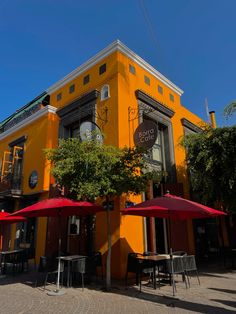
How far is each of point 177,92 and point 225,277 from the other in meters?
9.99

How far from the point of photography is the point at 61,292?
698 centimetres

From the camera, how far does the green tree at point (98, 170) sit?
762 cm

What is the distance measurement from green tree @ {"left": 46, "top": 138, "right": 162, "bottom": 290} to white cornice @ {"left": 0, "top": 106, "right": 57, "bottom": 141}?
6.19 m

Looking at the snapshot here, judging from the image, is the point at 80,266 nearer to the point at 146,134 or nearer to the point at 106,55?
the point at 146,134

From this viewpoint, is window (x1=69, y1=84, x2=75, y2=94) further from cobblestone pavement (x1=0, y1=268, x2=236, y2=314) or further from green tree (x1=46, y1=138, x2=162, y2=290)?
cobblestone pavement (x1=0, y1=268, x2=236, y2=314)

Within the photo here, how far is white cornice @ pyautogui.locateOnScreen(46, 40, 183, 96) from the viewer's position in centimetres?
1178

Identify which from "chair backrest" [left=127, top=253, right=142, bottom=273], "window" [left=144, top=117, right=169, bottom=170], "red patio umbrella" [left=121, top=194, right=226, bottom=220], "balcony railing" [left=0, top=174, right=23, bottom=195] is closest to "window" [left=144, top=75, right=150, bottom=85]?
"window" [left=144, top=117, right=169, bottom=170]

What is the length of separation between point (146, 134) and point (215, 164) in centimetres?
302

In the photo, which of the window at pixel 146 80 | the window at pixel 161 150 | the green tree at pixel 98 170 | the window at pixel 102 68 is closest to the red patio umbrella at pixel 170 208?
the green tree at pixel 98 170

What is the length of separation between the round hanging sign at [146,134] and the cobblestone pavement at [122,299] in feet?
14.9

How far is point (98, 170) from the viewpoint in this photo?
7746 mm

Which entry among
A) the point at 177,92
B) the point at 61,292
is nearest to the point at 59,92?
the point at 177,92

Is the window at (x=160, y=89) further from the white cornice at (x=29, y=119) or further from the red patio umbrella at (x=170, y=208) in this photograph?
the red patio umbrella at (x=170, y=208)

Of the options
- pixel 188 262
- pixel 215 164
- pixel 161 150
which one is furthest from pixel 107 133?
pixel 188 262
